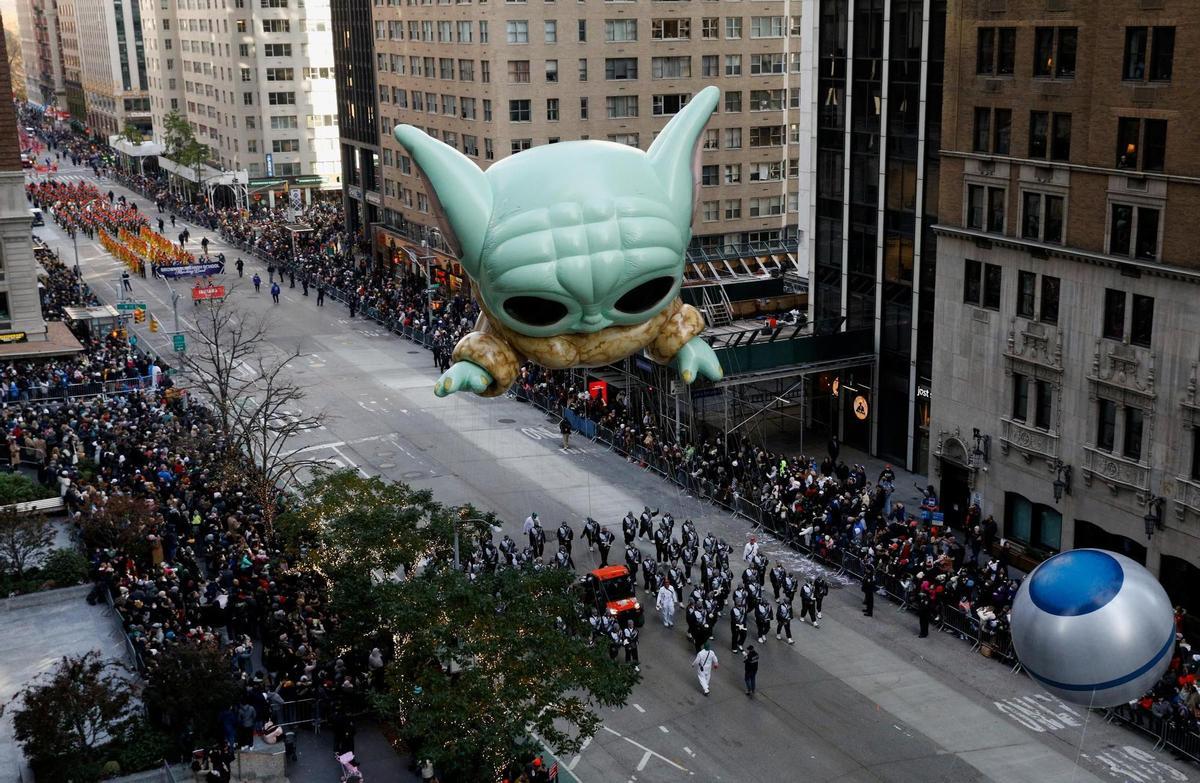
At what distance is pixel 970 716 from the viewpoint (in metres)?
34.0

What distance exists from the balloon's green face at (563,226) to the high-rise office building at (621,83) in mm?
53635

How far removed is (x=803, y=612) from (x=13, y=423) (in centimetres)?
3197

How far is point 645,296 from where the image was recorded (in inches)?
838

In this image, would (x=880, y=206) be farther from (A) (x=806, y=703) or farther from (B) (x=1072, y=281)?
(A) (x=806, y=703)

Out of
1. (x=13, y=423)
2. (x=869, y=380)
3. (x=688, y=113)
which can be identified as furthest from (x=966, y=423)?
(x=13, y=423)

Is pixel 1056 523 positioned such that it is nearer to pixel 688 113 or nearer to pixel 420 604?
pixel 420 604

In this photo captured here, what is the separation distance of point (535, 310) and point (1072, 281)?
26247 millimetres

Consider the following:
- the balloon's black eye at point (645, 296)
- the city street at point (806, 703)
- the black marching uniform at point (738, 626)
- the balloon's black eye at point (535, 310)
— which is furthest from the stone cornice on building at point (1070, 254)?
the balloon's black eye at point (535, 310)

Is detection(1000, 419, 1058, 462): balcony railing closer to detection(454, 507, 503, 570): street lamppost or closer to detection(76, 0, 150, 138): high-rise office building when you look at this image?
detection(454, 507, 503, 570): street lamppost

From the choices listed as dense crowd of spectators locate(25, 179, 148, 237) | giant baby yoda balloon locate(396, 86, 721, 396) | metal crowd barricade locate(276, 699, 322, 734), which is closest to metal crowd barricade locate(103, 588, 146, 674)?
metal crowd barricade locate(276, 699, 322, 734)

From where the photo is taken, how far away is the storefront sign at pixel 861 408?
55812 mm

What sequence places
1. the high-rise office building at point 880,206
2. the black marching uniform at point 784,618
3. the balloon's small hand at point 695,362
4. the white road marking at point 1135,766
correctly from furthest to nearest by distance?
1. the high-rise office building at point 880,206
2. the black marching uniform at point 784,618
3. the white road marking at point 1135,766
4. the balloon's small hand at point 695,362

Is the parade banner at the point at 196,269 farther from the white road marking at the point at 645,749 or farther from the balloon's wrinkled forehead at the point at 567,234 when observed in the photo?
the balloon's wrinkled forehead at the point at 567,234

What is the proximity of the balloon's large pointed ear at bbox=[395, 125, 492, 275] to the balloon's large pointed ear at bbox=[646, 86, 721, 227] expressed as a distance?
9.02 ft
